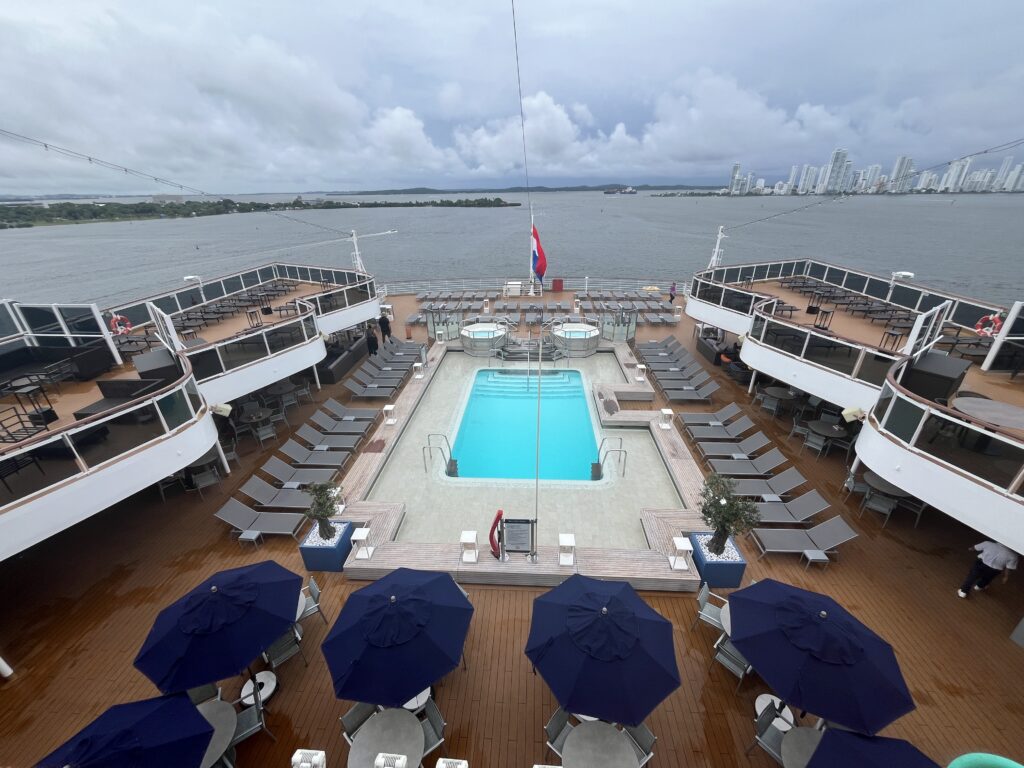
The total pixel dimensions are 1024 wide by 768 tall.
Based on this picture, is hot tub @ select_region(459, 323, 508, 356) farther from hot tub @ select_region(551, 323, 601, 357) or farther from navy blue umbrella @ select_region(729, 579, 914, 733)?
navy blue umbrella @ select_region(729, 579, 914, 733)

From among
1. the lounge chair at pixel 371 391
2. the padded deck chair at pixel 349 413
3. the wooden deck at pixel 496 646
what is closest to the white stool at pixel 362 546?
the wooden deck at pixel 496 646

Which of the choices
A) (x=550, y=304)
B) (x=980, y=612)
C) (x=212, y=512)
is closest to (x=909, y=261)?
(x=550, y=304)

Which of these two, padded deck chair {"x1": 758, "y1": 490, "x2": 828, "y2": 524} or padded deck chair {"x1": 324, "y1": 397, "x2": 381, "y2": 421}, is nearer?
padded deck chair {"x1": 758, "y1": 490, "x2": 828, "y2": 524}

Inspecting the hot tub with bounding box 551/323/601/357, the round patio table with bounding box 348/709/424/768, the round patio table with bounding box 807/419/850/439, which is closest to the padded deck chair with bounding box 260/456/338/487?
the round patio table with bounding box 348/709/424/768

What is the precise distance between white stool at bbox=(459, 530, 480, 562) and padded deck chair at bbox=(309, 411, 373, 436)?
5.54 m

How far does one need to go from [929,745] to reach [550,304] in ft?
74.5

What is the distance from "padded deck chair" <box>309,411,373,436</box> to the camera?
485 inches

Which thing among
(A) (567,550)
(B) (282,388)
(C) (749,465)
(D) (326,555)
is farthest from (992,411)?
(B) (282,388)

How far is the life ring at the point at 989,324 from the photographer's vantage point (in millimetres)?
11000

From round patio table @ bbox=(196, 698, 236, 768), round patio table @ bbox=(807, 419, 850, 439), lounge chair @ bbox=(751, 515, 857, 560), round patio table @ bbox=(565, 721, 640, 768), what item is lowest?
lounge chair @ bbox=(751, 515, 857, 560)

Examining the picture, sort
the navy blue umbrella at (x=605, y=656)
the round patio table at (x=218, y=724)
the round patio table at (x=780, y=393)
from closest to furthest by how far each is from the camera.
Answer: the navy blue umbrella at (x=605, y=656) → the round patio table at (x=218, y=724) → the round patio table at (x=780, y=393)

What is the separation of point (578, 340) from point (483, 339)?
4.03 meters

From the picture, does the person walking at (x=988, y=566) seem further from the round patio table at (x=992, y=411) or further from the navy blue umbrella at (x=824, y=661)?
the navy blue umbrella at (x=824, y=661)

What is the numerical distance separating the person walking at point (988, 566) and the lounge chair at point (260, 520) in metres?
12.1
